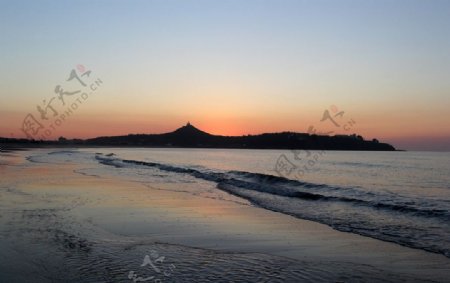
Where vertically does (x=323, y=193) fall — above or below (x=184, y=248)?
above

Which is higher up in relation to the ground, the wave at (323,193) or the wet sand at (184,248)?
the wave at (323,193)

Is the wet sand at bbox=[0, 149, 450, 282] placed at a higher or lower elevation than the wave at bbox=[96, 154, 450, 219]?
lower

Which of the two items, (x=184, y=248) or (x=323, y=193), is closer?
(x=184, y=248)

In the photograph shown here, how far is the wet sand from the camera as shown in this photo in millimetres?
8266

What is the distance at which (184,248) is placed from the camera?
1048 cm

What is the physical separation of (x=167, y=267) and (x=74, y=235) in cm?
394

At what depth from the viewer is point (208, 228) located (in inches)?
525

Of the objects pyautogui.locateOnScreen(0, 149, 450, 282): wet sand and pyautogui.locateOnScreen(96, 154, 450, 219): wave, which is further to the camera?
pyautogui.locateOnScreen(96, 154, 450, 219): wave

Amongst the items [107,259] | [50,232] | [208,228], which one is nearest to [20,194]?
[50,232]

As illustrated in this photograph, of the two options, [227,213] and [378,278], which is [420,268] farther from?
[227,213]

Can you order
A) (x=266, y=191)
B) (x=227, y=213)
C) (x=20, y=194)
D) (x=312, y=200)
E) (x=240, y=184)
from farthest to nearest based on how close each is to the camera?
(x=240, y=184)
(x=266, y=191)
(x=312, y=200)
(x=20, y=194)
(x=227, y=213)

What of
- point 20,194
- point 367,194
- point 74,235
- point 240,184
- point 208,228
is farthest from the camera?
point 240,184

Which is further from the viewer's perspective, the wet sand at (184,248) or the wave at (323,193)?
the wave at (323,193)

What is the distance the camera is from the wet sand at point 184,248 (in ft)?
27.1
